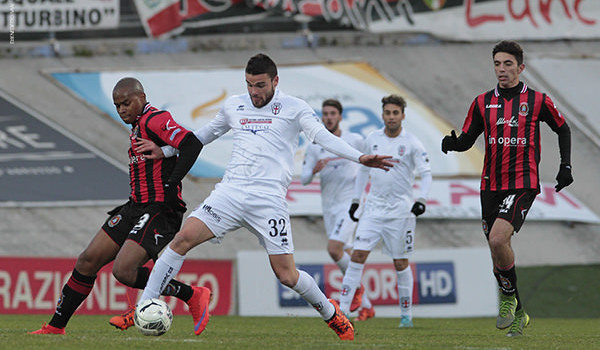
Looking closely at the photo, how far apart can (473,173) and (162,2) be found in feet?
29.1

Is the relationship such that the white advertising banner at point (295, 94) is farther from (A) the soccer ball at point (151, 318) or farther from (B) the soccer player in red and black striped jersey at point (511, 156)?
(A) the soccer ball at point (151, 318)

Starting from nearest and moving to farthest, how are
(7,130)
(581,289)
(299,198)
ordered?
(581,289)
(299,198)
(7,130)

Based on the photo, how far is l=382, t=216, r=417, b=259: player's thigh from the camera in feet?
34.7

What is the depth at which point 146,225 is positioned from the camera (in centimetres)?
721

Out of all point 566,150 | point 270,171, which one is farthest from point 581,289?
point 270,171

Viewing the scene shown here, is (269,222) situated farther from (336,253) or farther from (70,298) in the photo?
(336,253)

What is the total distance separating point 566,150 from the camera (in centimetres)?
803

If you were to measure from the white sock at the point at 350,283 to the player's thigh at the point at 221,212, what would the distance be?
3.77 metres

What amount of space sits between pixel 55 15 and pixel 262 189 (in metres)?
16.9

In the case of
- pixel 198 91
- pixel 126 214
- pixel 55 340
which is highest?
pixel 198 91

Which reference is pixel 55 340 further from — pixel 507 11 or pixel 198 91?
pixel 507 11

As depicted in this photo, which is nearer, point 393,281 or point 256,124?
point 256,124

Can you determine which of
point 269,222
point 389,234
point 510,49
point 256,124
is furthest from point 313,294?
point 389,234

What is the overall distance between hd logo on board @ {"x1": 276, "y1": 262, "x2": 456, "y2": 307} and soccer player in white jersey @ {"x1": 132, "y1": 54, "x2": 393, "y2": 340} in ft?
21.8
